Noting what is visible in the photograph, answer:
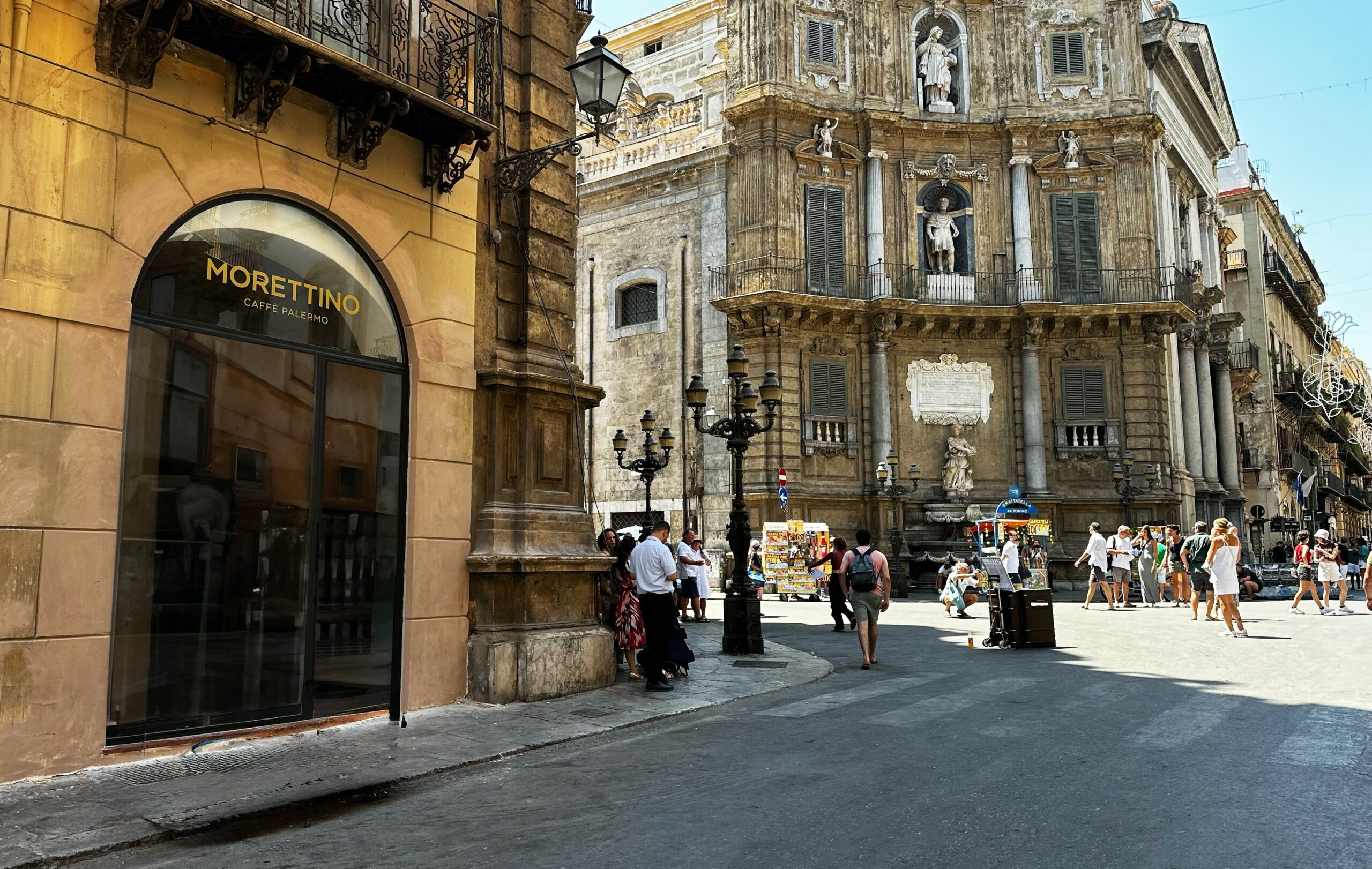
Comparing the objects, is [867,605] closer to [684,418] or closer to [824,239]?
[684,418]

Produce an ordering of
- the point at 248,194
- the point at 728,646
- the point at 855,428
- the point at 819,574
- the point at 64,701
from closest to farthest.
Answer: the point at 64,701
the point at 248,194
the point at 728,646
the point at 819,574
the point at 855,428

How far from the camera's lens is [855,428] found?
29.6 meters

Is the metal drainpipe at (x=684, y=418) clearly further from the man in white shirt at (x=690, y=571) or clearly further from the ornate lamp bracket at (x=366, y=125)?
the ornate lamp bracket at (x=366, y=125)

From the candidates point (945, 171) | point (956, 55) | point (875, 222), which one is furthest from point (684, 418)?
point (956, 55)

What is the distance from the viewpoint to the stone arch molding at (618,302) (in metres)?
31.6

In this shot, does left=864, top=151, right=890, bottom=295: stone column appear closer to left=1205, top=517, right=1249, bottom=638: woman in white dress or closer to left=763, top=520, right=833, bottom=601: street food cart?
left=763, top=520, right=833, bottom=601: street food cart

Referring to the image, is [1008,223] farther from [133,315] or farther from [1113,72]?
[133,315]

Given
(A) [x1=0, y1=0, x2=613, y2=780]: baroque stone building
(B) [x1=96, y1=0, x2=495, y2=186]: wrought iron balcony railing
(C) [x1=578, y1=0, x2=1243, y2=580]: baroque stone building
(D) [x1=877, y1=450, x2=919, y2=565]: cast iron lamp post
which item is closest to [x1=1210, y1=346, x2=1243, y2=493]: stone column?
(C) [x1=578, y1=0, x2=1243, y2=580]: baroque stone building

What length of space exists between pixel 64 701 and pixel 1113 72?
3308cm

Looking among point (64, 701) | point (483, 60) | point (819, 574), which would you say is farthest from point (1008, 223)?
point (64, 701)

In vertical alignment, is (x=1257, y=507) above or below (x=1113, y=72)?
below

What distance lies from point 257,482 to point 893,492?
2273cm

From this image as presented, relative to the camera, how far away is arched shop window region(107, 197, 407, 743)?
23.0 ft

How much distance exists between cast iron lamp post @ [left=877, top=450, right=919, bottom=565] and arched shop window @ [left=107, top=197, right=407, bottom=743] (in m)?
21.1
